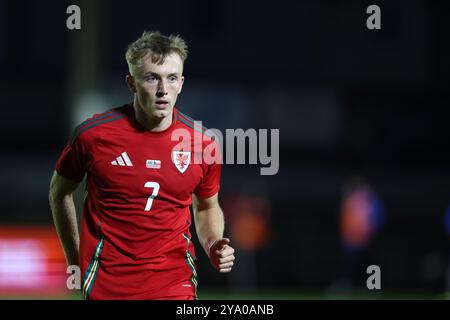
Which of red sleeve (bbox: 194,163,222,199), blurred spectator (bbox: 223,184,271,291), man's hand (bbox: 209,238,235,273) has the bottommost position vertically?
blurred spectator (bbox: 223,184,271,291)

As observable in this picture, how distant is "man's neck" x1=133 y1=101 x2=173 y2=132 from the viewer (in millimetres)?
5418

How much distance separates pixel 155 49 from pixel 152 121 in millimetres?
440

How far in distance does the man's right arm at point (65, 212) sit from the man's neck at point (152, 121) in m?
0.56

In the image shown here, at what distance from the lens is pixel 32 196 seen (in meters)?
19.6

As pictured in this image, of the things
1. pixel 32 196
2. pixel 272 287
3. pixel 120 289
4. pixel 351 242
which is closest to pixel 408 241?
pixel 272 287

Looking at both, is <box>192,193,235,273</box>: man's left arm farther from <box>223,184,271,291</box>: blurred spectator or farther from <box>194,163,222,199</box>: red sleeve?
<box>223,184,271,291</box>: blurred spectator

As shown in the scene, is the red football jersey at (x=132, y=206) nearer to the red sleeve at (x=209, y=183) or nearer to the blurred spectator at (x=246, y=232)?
the red sleeve at (x=209, y=183)

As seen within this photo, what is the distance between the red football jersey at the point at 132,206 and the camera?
5.25 m

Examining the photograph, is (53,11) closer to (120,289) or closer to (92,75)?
(92,75)

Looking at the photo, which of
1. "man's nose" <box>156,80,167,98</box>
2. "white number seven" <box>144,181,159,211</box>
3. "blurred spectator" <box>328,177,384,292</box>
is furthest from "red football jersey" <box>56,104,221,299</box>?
"blurred spectator" <box>328,177,384,292</box>

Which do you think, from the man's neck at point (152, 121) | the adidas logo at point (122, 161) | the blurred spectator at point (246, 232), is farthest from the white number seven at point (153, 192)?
the blurred spectator at point (246, 232)

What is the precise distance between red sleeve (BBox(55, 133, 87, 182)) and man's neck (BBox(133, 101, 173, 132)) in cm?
38

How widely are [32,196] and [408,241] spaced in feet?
27.9
